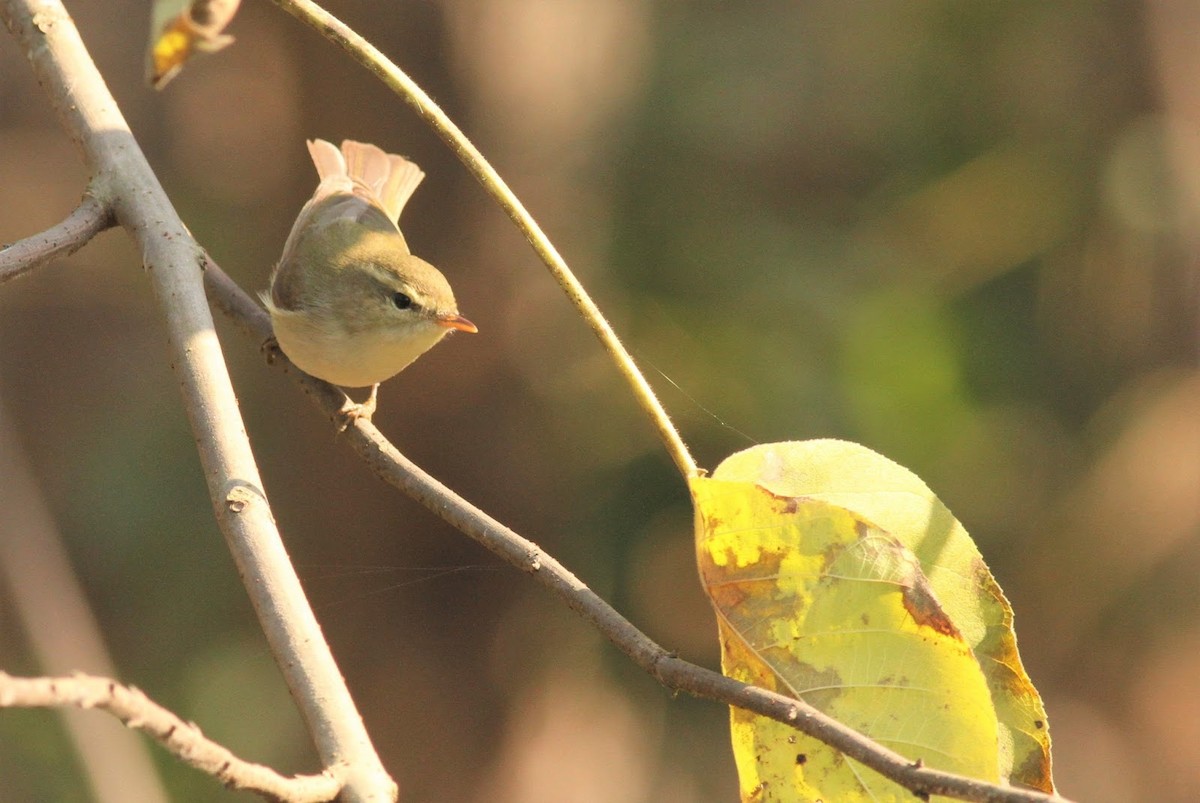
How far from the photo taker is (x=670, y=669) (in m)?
1.27

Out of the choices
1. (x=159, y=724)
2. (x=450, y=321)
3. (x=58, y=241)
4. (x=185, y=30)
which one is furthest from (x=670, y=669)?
(x=450, y=321)

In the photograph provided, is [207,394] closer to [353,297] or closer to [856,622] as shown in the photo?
[856,622]

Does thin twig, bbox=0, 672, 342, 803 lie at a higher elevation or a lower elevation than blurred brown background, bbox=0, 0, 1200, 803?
higher

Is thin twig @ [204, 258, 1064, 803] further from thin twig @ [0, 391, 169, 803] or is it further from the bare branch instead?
thin twig @ [0, 391, 169, 803]

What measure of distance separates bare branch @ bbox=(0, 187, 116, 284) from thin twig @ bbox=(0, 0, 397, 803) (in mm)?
23

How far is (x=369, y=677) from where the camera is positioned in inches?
202

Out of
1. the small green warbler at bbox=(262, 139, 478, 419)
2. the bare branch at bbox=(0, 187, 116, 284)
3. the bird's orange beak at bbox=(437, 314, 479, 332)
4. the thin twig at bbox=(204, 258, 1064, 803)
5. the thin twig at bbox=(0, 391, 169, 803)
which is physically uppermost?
the bare branch at bbox=(0, 187, 116, 284)

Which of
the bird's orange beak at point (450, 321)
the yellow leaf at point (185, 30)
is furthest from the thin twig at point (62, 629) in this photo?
the yellow leaf at point (185, 30)

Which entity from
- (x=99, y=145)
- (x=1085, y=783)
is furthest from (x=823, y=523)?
(x=1085, y=783)

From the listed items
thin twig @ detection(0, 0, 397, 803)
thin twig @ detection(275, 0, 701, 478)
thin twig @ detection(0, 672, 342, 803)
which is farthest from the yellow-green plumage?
thin twig @ detection(0, 672, 342, 803)

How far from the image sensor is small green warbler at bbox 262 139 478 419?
8.38 ft

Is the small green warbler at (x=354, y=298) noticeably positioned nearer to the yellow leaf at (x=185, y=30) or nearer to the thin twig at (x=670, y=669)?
the thin twig at (x=670, y=669)

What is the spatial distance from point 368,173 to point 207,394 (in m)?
2.03

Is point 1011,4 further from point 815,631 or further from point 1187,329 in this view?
point 815,631
